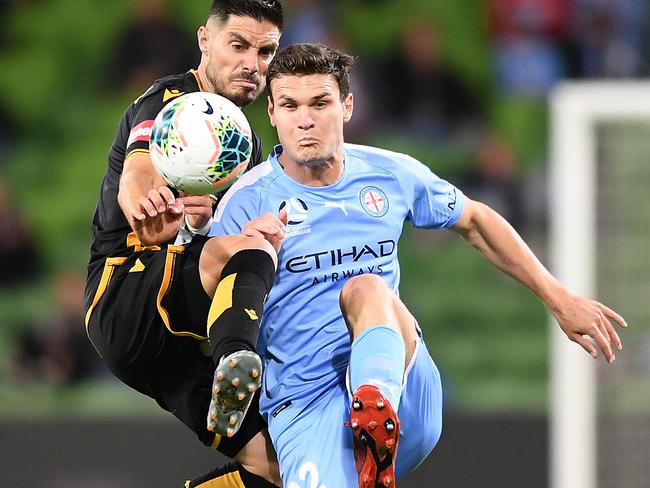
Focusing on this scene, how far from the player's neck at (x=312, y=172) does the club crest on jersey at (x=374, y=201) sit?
12cm

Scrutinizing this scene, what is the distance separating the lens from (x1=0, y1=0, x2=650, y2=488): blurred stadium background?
26.7 feet

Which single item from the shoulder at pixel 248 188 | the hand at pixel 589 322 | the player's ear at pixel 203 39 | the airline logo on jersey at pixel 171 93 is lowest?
the hand at pixel 589 322

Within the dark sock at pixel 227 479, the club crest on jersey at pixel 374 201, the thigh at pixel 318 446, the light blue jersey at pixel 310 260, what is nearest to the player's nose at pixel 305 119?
the light blue jersey at pixel 310 260

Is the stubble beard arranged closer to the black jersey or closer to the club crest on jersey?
the black jersey

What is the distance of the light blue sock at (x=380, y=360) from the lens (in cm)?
405

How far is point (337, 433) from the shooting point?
439 cm

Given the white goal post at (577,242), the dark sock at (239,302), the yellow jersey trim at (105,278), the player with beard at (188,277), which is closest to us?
the dark sock at (239,302)

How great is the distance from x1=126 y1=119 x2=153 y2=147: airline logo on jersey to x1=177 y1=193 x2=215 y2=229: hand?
241mm

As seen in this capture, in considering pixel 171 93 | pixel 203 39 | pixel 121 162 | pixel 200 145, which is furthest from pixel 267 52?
pixel 200 145

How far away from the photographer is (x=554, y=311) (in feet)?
15.5

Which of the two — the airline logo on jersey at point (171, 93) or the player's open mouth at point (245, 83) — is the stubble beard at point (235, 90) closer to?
the player's open mouth at point (245, 83)

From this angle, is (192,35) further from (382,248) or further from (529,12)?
(382,248)

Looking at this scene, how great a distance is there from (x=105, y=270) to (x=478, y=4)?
6.09 meters

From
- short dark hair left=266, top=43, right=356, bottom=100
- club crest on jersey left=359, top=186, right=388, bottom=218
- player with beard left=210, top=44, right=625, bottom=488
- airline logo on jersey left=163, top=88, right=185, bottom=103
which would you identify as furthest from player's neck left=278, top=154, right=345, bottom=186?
airline logo on jersey left=163, top=88, right=185, bottom=103
